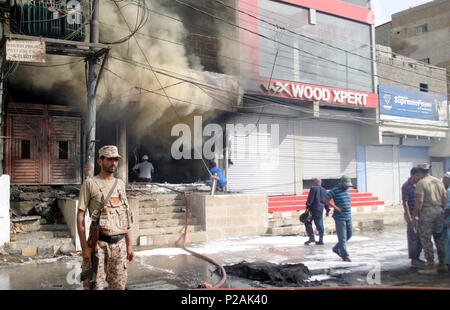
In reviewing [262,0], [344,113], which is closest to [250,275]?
[262,0]

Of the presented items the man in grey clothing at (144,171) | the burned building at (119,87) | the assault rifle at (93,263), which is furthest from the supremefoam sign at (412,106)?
the assault rifle at (93,263)

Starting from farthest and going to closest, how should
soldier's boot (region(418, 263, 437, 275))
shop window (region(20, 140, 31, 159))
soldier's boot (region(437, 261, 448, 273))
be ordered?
shop window (region(20, 140, 31, 159)), soldier's boot (region(437, 261, 448, 273)), soldier's boot (region(418, 263, 437, 275))

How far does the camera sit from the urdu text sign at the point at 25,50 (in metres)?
7.64

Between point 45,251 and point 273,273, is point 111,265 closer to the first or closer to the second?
point 273,273

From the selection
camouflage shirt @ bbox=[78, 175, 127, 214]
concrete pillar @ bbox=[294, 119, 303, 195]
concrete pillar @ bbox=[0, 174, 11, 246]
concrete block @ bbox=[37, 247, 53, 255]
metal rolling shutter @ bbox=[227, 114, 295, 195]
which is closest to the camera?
camouflage shirt @ bbox=[78, 175, 127, 214]

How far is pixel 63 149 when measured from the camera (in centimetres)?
1204

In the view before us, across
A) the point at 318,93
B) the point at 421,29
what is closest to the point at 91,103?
the point at 318,93

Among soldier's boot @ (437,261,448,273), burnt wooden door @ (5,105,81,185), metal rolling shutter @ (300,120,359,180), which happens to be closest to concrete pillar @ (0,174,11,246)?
burnt wooden door @ (5,105,81,185)

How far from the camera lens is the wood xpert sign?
1523cm
